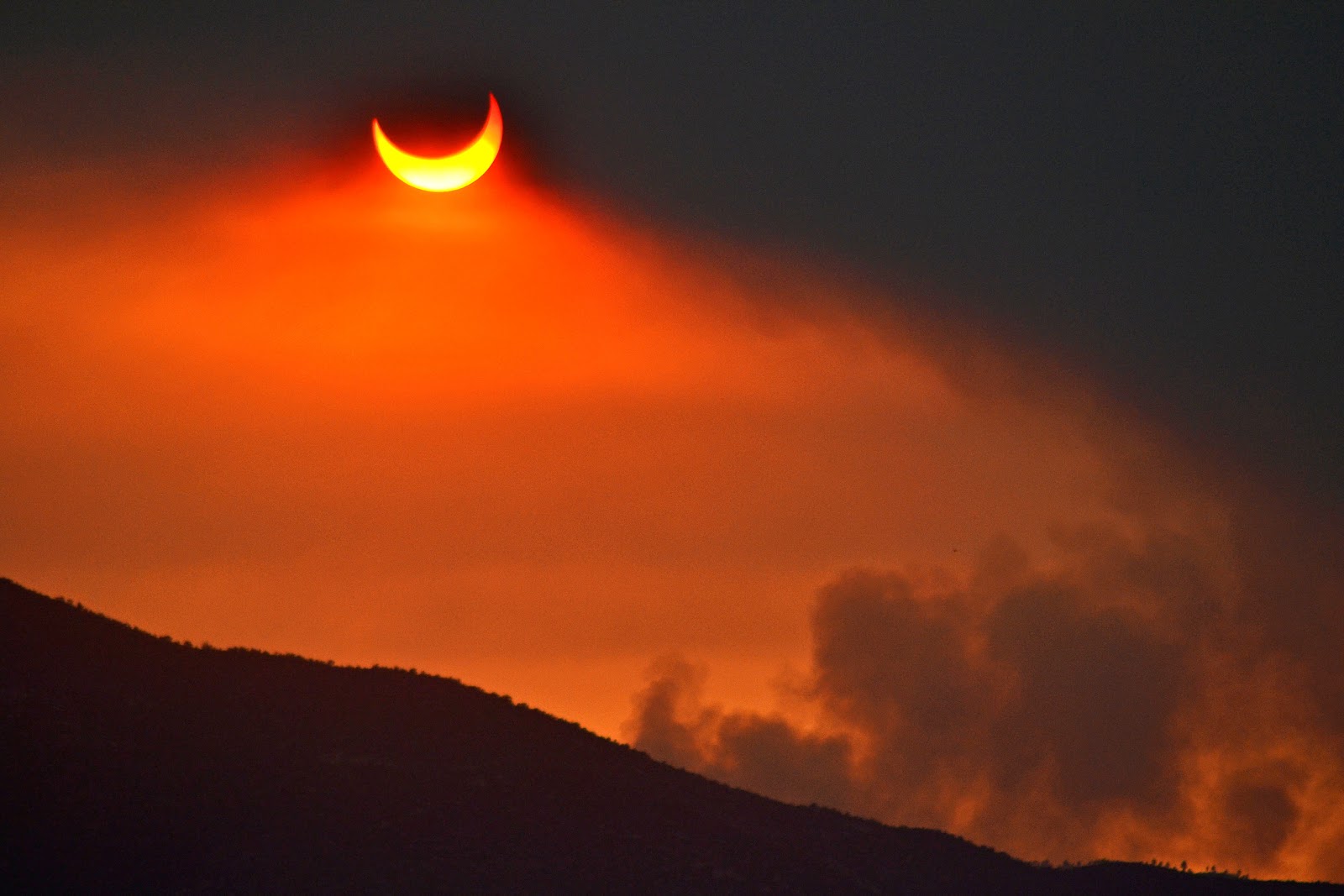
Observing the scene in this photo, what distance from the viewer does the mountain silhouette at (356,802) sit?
215ft

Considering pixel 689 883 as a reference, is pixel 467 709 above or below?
above

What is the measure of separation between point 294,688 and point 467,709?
7.14 meters

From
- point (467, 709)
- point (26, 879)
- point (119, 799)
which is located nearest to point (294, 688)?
point (467, 709)

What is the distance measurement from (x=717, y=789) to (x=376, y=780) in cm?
1503

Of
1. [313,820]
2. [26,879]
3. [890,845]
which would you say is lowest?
[26,879]

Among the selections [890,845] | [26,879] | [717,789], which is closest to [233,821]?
[26,879]

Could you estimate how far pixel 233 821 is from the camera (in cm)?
6762

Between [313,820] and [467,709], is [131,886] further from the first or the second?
[467,709]

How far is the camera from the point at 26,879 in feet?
205

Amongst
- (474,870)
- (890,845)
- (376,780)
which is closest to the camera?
(474,870)

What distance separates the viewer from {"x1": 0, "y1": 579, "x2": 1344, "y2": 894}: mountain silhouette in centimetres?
6562

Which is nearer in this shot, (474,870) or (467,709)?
(474,870)

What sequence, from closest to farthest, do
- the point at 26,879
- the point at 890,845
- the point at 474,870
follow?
the point at 26,879 → the point at 474,870 → the point at 890,845

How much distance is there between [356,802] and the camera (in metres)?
69.9
